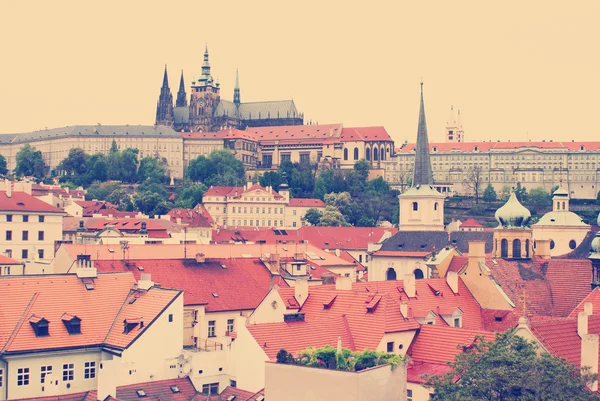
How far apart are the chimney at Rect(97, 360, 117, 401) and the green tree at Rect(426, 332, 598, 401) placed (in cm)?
1088

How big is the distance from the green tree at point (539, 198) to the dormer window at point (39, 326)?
502 feet

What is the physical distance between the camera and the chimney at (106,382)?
118 ft

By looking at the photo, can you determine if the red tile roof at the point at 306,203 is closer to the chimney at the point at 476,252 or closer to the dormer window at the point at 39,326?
the chimney at the point at 476,252

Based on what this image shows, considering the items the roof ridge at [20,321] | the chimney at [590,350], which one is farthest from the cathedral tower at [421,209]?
the chimney at [590,350]

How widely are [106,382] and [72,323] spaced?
425cm

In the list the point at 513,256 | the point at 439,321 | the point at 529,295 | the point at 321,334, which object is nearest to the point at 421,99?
the point at 513,256

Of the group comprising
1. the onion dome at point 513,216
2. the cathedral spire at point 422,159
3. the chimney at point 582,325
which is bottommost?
the chimney at point 582,325

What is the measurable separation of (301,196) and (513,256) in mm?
129766

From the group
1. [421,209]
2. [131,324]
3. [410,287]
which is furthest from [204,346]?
[421,209]

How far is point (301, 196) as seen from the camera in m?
192

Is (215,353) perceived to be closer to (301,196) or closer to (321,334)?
(321,334)

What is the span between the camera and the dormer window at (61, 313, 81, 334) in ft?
129

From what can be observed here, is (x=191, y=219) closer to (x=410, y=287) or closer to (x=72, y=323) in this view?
(x=410, y=287)

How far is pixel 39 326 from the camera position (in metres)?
38.7
